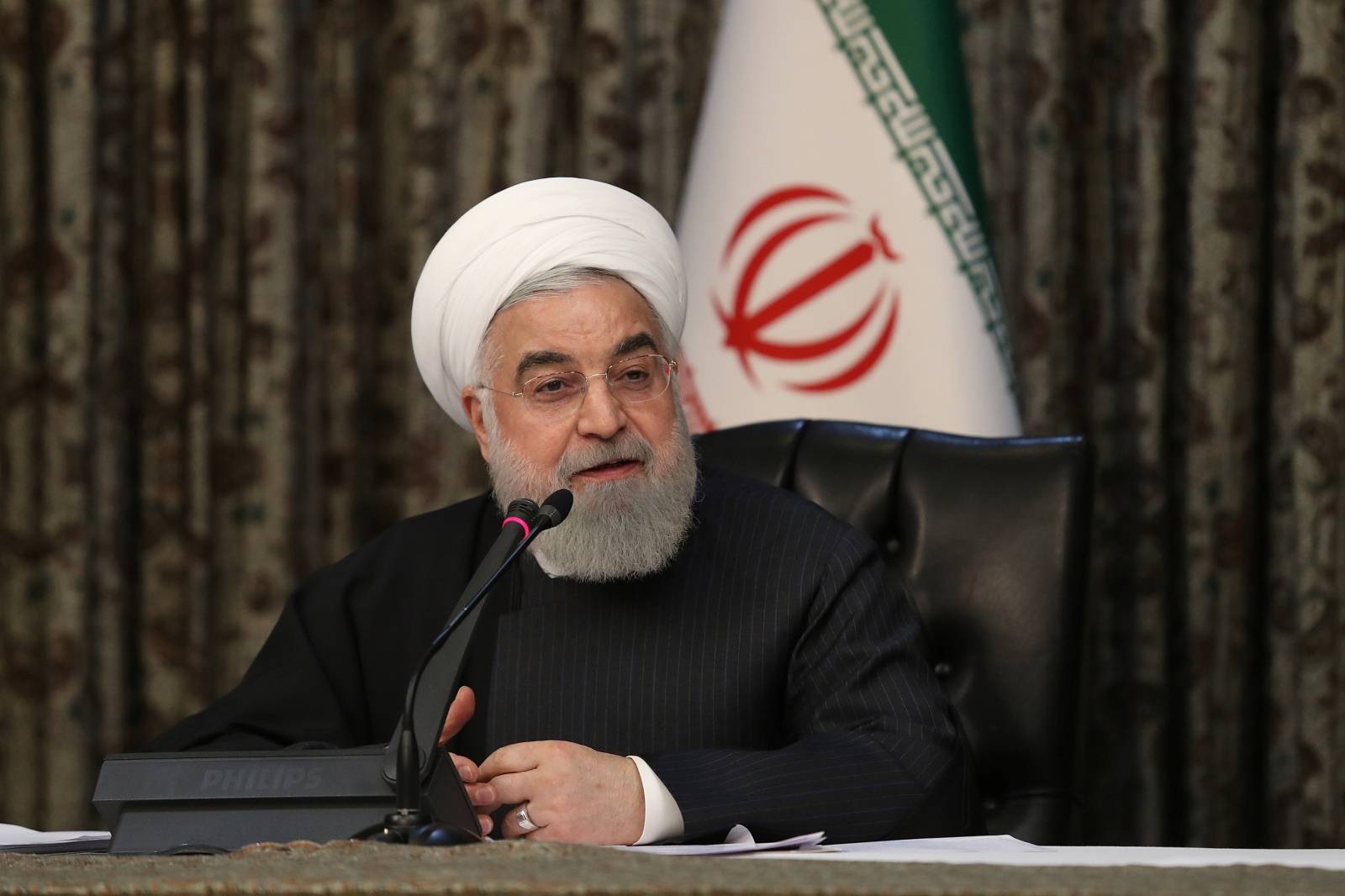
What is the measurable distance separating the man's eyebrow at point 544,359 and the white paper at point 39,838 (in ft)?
2.51

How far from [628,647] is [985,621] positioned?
0.50 meters

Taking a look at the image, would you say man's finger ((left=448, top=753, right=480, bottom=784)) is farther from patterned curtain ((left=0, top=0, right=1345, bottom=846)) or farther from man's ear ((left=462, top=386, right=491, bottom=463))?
patterned curtain ((left=0, top=0, right=1345, bottom=846))

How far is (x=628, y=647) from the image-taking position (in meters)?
1.93

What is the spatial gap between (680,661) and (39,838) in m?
0.77

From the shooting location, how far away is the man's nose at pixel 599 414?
1908 mm

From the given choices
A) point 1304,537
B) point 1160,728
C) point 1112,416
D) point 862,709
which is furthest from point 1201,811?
point 862,709

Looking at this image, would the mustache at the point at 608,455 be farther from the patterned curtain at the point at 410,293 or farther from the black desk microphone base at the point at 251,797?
the patterned curtain at the point at 410,293

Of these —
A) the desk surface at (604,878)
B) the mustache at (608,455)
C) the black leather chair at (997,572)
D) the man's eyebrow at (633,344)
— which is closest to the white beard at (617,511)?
the mustache at (608,455)

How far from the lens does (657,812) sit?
4.91 feet

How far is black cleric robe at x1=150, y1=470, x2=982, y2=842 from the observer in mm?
1766

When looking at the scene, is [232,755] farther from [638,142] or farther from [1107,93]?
[1107,93]

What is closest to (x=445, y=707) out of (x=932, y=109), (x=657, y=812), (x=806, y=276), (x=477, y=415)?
(x=657, y=812)

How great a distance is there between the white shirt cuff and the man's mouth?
50 cm

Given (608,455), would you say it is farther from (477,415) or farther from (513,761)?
(513,761)
